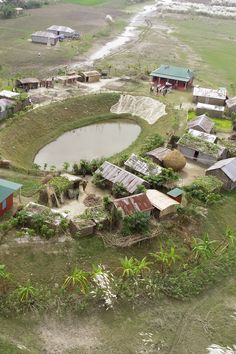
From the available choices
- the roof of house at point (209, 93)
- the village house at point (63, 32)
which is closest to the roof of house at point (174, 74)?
the roof of house at point (209, 93)

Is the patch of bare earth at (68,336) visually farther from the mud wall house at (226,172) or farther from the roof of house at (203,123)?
the roof of house at (203,123)

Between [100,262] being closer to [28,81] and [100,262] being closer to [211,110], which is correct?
[211,110]

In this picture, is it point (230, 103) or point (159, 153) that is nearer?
point (159, 153)

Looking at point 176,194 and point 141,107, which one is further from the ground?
point 176,194

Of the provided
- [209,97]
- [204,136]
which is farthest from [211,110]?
[204,136]

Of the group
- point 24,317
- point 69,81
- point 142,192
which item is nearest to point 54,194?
point 142,192

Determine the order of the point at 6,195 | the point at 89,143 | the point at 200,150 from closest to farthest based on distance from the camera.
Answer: the point at 6,195 < the point at 200,150 < the point at 89,143
